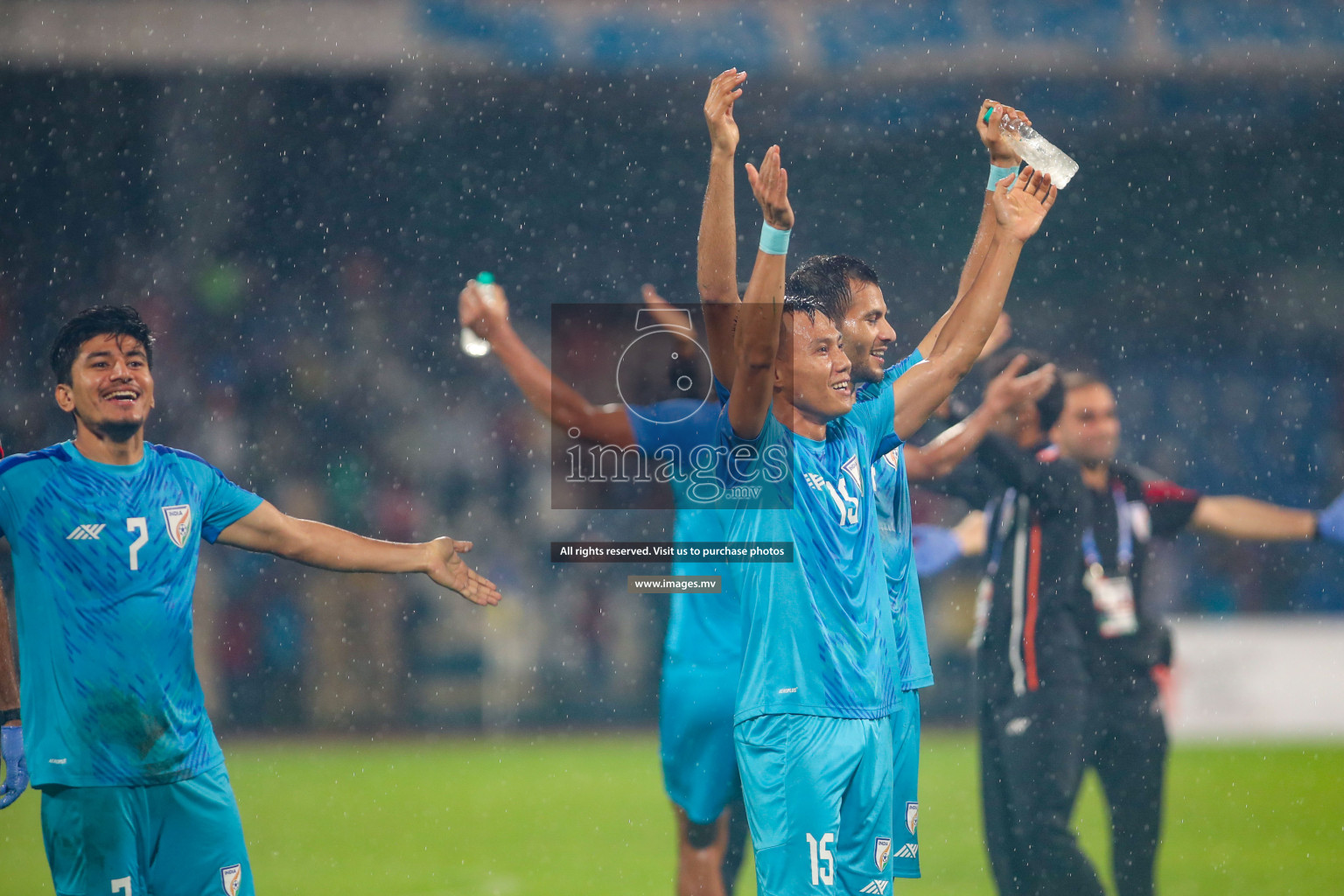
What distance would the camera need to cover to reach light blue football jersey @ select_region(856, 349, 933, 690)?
373 centimetres

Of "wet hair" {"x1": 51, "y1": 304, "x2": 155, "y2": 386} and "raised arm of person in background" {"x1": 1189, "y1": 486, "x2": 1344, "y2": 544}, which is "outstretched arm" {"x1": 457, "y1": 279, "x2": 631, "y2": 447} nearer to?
"wet hair" {"x1": 51, "y1": 304, "x2": 155, "y2": 386}

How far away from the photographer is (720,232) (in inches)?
126

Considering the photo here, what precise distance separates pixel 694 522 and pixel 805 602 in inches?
33.2

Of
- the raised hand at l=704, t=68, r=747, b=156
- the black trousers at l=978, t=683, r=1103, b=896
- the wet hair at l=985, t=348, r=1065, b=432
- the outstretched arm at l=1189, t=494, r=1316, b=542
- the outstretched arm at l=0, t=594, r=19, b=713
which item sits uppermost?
the raised hand at l=704, t=68, r=747, b=156

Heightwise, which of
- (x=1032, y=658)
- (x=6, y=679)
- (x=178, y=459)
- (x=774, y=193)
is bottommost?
(x=1032, y=658)

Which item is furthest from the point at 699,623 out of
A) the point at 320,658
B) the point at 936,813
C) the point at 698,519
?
the point at 320,658

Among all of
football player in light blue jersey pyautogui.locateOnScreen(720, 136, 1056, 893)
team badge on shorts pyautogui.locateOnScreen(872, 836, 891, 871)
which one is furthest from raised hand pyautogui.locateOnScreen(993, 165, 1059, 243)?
team badge on shorts pyautogui.locateOnScreen(872, 836, 891, 871)

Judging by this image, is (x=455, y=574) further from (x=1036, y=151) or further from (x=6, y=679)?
(x=1036, y=151)

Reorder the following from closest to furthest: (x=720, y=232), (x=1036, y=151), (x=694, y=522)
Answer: (x=720, y=232), (x=1036, y=151), (x=694, y=522)

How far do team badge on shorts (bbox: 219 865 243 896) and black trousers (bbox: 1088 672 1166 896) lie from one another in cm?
294

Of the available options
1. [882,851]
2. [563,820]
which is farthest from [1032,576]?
[563,820]

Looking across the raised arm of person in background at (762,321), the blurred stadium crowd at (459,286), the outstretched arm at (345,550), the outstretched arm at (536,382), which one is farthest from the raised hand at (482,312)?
the blurred stadium crowd at (459,286)

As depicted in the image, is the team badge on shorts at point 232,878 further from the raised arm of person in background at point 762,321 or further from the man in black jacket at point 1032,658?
the man in black jacket at point 1032,658

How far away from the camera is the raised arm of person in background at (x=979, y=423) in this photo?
425 centimetres
